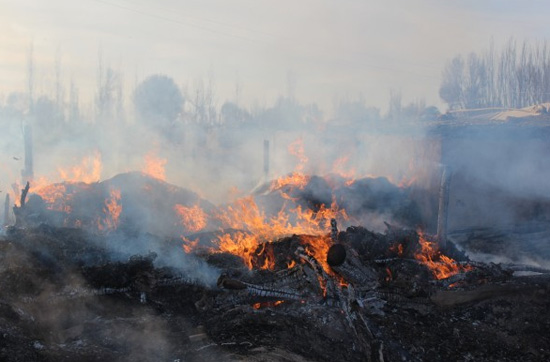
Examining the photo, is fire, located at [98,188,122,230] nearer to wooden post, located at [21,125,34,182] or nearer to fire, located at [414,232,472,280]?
wooden post, located at [21,125,34,182]

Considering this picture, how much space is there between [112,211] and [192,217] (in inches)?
112

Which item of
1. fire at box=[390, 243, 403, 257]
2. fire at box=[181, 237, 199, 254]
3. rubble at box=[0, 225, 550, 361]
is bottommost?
rubble at box=[0, 225, 550, 361]

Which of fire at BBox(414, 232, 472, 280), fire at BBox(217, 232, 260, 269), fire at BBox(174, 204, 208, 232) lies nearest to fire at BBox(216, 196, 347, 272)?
fire at BBox(217, 232, 260, 269)

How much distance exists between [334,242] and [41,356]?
738cm

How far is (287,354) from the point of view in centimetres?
892

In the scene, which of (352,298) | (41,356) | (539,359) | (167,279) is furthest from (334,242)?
(41,356)

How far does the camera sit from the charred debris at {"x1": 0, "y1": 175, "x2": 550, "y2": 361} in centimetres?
923

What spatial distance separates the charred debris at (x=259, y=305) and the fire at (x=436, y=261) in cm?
5

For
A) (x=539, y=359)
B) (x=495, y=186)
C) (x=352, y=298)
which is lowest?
(x=539, y=359)

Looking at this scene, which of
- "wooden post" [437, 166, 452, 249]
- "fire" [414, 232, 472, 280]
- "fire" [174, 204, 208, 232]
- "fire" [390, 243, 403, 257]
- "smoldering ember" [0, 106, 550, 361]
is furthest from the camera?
"fire" [174, 204, 208, 232]

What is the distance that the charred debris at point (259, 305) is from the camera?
923 centimetres

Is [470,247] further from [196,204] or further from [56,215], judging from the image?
[56,215]

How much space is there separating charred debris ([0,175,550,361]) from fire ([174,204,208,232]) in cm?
511

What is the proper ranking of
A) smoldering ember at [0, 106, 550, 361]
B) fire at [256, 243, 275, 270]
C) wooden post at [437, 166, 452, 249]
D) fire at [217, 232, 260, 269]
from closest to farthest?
smoldering ember at [0, 106, 550, 361] < fire at [256, 243, 275, 270] < fire at [217, 232, 260, 269] < wooden post at [437, 166, 452, 249]
